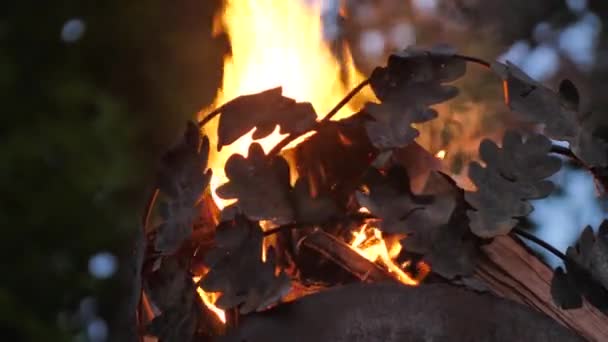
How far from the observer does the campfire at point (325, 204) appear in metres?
0.94

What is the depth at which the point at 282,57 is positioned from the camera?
1.21 m

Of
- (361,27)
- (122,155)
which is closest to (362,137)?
(361,27)

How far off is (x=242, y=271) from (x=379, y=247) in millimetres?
140

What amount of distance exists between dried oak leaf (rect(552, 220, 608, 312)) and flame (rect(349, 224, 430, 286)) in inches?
4.3

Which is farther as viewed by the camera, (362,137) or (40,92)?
(40,92)

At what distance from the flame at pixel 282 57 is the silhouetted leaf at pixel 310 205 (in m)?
0.19

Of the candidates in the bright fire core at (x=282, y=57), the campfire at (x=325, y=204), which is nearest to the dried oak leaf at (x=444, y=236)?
the campfire at (x=325, y=204)

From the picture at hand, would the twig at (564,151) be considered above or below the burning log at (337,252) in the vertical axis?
above

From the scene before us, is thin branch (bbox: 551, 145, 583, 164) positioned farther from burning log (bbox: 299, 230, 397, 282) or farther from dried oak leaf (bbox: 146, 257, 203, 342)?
dried oak leaf (bbox: 146, 257, 203, 342)

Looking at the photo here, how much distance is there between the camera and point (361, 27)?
1645 mm

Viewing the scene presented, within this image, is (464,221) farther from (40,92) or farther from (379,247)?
→ (40,92)

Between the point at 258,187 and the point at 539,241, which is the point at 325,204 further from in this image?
the point at 539,241

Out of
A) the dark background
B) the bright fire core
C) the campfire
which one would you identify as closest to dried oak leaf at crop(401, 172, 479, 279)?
the campfire

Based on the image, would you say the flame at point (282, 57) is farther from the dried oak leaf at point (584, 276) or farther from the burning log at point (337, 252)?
the dried oak leaf at point (584, 276)
